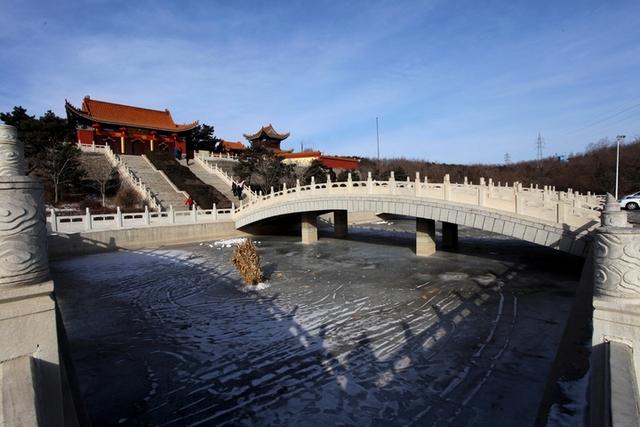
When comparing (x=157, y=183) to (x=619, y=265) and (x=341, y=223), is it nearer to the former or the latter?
(x=341, y=223)

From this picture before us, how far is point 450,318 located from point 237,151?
4660cm

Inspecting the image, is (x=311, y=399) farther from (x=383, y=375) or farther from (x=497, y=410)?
(x=497, y=410)

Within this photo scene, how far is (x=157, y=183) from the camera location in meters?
28.9

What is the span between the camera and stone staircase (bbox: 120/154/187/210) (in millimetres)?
25875

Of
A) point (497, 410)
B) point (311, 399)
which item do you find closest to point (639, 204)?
point (497, 410)

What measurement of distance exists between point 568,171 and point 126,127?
169ft

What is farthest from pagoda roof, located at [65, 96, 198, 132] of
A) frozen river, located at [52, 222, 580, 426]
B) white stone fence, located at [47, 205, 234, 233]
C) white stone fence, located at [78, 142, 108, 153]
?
frozen river, located at [52, 222, 580, 426]

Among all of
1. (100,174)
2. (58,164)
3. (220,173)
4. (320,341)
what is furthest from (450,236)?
(100,174)

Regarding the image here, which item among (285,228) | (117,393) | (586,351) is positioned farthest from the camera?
(285,228)

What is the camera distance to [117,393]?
5.68 metres

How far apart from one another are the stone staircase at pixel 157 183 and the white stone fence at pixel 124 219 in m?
3.82

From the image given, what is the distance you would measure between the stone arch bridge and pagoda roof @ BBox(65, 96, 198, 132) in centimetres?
2048

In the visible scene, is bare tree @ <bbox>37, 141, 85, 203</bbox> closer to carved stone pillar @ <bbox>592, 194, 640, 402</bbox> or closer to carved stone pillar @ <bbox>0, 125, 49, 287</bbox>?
carved stone pillar @ <bbox>0, 125, 49, 287</bbox>

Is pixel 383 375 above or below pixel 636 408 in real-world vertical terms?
below
